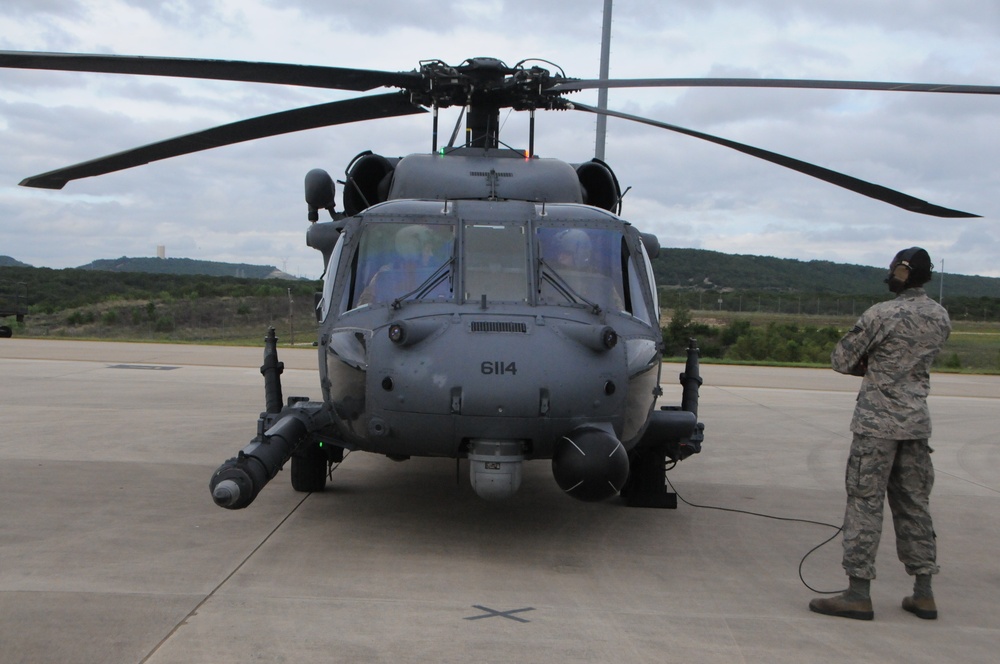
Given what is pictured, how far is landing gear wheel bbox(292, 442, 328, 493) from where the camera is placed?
24.5ft

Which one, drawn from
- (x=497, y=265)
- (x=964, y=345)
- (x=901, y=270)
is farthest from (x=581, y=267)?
(x=964, y=345)

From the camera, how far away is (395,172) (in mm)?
8234

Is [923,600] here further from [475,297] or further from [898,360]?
[475,297]

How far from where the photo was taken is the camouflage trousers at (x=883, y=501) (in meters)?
5.02

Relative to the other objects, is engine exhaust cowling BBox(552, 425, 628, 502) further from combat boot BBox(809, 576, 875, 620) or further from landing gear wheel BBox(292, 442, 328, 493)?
landing gear wheel BBox(292, 442, 328, 493)

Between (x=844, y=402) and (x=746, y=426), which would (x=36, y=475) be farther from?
(x=844, y=402)

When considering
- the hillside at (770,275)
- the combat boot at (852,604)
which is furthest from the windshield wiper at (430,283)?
the hillside at (770,275)

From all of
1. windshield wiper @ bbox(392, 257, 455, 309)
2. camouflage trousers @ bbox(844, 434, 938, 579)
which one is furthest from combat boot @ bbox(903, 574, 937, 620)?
windshield wiper @ bbox(392, 257, 455, 309)

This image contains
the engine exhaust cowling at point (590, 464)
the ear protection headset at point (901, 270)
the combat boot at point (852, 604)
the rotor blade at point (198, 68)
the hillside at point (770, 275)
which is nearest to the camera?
the combat boot at point (852, 604)

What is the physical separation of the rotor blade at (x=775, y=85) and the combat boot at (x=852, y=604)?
3.10 metres

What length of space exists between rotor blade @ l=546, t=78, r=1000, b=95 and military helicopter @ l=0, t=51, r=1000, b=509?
1cm

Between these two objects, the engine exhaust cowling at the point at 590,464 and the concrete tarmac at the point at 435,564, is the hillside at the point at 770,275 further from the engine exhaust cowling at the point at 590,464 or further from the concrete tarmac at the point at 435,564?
the engine exhaust cowling at the point at 590,464

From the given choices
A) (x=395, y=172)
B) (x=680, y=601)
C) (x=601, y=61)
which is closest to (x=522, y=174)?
(x=395, y=172)

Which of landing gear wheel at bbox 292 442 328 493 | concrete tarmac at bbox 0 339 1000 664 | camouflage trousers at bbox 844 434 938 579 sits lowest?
concrete tarmac at bbox 0 339 1000 664
